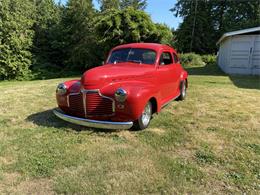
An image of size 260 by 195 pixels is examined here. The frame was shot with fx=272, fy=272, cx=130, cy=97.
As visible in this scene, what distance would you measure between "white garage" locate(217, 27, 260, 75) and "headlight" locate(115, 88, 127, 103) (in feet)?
44.2

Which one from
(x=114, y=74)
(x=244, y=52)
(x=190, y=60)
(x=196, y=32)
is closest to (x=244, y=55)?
(x=244, y=52)

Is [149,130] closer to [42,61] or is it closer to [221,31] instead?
[42,61]

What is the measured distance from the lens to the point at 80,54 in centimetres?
2452

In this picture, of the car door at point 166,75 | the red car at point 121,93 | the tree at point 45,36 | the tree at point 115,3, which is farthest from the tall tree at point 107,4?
the red car at point 121,93

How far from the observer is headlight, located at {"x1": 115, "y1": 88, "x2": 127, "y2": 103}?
4.57 meters

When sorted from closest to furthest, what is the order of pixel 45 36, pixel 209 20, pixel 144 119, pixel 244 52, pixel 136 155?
1. pixel 136 155
2. pixel 144 119
3. pixel 244 52
4. pixel 45 36
5. pixel 209 20

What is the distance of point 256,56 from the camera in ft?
51.9

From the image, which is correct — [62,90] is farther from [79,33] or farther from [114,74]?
[79,33]

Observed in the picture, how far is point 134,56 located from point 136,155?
2.76 meters

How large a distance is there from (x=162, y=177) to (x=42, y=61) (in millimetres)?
25059

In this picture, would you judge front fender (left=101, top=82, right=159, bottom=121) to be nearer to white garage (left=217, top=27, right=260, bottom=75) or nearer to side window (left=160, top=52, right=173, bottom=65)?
side window (left=160, top=52, right=173, bottom=65)

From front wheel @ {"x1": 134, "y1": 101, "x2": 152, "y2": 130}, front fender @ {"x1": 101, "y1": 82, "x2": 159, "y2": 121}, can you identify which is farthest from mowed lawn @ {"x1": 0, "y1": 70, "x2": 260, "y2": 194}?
front fender @ {"x1": 101, "y1": 82, "x2": 159, "y2": 121}

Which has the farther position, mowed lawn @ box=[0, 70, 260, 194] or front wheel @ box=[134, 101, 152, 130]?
front wheel @ box=[134, 101, 152, 130]

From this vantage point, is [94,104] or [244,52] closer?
[94,104]
